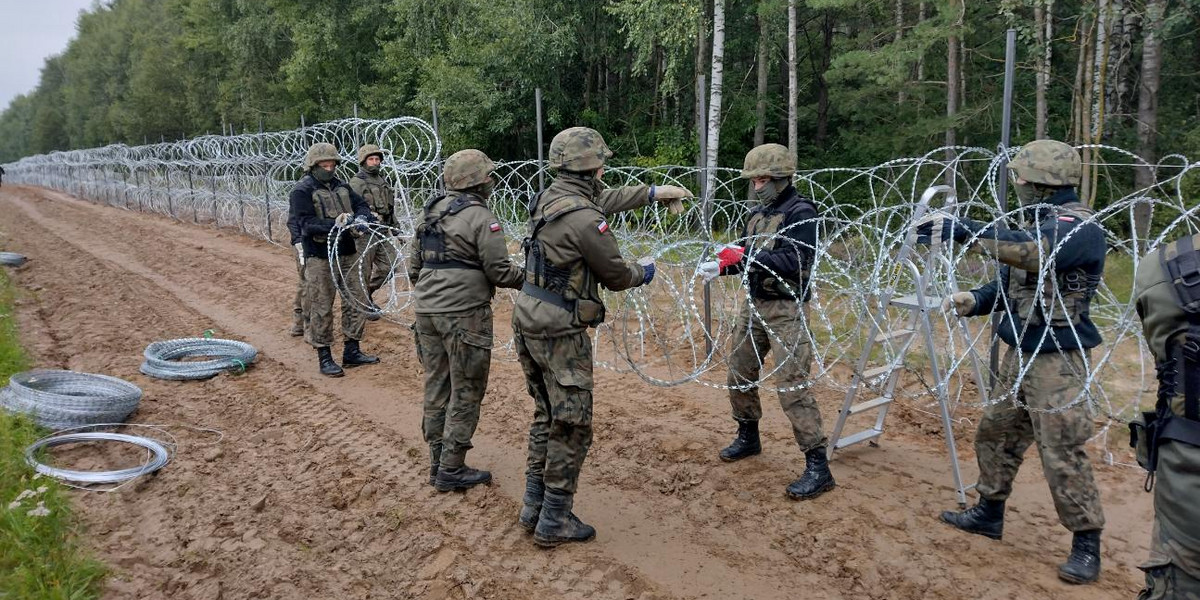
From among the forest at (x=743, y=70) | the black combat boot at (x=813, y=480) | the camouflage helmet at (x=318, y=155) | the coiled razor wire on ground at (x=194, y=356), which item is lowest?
the black combat boot at (x=813, y=480)

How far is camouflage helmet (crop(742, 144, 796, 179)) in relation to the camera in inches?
171

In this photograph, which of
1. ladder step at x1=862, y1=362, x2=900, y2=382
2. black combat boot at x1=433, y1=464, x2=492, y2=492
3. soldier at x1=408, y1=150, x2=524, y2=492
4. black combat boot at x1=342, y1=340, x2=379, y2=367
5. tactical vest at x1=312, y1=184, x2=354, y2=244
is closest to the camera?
soldier at x1=408, y1=150, x2=524, y2=492

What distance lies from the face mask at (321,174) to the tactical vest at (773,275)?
166 inches

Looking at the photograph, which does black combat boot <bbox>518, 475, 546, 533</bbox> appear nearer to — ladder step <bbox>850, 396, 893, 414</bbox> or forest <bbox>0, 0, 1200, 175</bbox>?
ladder step <bbox>850, 396, 893, 414</bbox>

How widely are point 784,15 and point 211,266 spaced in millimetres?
15166

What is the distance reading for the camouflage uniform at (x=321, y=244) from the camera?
696 centimetres

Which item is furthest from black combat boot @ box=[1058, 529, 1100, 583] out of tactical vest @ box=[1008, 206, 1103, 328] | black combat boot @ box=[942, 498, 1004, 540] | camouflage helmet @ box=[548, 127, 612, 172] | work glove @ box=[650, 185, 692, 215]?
camouflage helmet @ box=[548, 127, 612, 172]

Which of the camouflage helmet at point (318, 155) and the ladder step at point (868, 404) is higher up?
the camouflage helmet at point (318, 155)

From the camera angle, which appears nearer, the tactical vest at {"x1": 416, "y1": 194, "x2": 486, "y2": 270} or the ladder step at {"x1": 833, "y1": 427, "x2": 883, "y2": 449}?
the tactical vest at {"x1": 416, "y1": 194, "x2": 486, "y2": 270}

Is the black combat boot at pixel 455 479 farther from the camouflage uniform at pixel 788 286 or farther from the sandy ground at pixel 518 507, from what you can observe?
the camouflage uniform at pixel 788 286

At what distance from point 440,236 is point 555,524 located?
1761mm

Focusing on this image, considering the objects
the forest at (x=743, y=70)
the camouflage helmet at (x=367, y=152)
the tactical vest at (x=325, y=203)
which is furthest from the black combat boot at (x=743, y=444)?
the camouflage helmet at (x=367, y=152)

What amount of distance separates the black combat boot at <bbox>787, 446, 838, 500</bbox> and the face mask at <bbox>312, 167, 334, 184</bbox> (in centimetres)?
492

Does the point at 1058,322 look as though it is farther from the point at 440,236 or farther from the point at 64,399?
the point at 64,399
